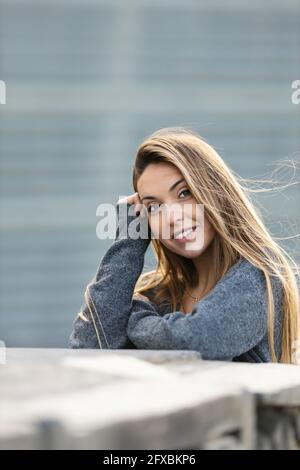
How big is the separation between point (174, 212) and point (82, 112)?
611 cm

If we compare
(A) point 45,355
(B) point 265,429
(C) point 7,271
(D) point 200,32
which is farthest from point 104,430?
(D) point 200,32

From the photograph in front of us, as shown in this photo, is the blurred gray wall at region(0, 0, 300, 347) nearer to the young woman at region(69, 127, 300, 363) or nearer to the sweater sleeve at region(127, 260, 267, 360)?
the young woman at region(69, 127, 300, 363)

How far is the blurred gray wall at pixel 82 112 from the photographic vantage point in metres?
8.39

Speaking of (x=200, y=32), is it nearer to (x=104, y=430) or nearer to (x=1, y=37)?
(x=1, y=37)

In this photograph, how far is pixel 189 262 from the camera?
2746 mm

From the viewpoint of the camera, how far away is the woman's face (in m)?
2.51

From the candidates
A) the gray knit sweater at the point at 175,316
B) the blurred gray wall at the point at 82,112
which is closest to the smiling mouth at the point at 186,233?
the gray knit sweater at the point at 175,316

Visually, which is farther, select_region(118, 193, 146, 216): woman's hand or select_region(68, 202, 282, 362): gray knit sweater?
select_region(118, 193, 146, 216): woman's hand

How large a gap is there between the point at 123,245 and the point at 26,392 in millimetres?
1420

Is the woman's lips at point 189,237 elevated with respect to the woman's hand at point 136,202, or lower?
lower

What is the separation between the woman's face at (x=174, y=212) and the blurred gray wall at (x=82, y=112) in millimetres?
5684

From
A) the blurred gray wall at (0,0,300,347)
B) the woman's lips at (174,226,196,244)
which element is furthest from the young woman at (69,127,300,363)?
the blurred gray wall at (0,0,300,347)

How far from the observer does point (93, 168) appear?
8555mm

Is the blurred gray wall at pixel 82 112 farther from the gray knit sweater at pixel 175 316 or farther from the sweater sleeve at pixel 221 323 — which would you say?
the sweater sleeve at pixel 221 323
